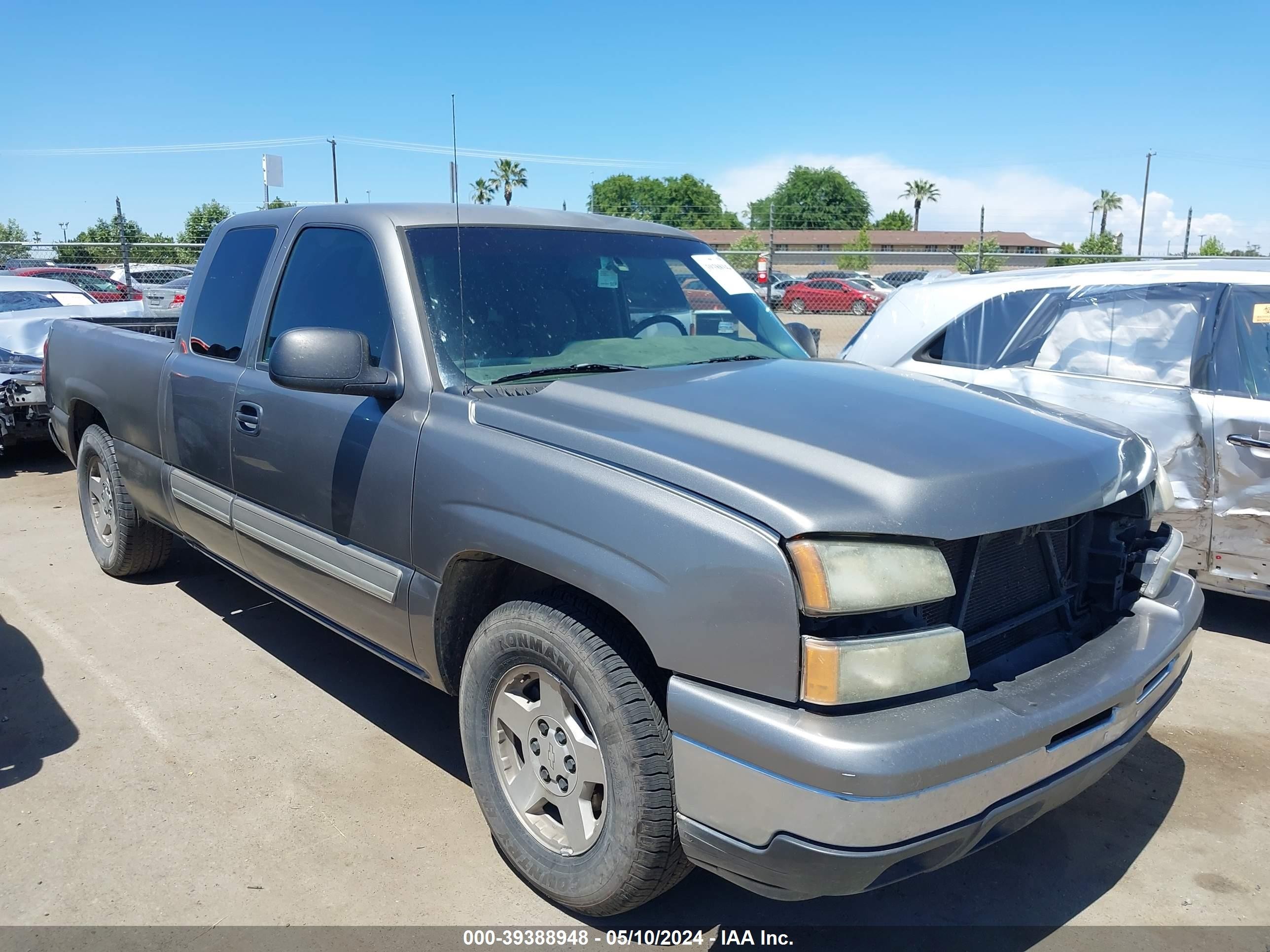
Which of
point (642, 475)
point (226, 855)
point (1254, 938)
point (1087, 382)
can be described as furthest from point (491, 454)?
point (1087, 382)

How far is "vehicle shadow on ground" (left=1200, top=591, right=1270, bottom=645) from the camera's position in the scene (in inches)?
193

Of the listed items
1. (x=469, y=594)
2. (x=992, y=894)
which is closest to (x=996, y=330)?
(x=992, y=894)

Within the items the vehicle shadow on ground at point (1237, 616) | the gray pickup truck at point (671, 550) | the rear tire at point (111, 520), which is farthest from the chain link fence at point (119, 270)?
the vehicle shadow on ground at point (1237, 616)

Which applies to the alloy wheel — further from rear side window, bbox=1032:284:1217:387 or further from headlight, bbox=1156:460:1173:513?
rear side window, bbox=1032:284:1217:387

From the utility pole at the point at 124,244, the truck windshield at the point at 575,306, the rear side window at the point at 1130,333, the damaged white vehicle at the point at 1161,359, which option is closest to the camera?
the truck windshield at the point at 575,306

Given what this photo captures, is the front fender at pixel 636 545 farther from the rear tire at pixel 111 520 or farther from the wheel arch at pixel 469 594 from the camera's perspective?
the rear tire at pixel 111 520

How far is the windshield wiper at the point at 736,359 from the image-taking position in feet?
10.8

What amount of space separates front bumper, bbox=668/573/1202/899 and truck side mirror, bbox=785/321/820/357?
2.04 meters

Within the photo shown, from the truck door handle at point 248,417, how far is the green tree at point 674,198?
72247 mm

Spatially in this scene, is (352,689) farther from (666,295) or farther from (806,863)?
(806,863)

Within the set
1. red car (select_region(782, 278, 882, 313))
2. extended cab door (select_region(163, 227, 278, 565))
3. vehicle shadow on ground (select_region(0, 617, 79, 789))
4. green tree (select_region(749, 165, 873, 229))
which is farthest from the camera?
green tree (select_region(749, 165, 873, 229))

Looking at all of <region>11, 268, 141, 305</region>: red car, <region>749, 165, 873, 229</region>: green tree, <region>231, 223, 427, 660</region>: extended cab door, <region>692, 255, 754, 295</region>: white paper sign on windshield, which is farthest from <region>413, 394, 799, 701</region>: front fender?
<region>749, 165, 873, 229</region>: green tree

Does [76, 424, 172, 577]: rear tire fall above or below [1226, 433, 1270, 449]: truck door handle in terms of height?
below

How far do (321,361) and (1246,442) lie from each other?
13.4ft
